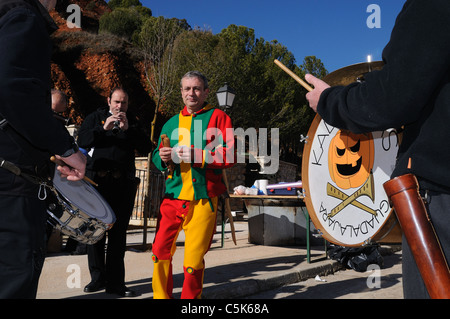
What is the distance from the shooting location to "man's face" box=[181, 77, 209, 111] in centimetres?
323

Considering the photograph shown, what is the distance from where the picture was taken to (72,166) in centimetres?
188

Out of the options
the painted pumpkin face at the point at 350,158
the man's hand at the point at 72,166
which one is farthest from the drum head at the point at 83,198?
the painted pumpkin face at the point at 350,158

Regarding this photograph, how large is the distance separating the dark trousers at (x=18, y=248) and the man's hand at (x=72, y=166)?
0.28 metres

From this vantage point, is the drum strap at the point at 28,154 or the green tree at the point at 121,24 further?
the green tree at the point at 121,24

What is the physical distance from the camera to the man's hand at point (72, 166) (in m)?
1.84

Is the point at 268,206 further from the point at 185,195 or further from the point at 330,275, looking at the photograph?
the point at 185,195

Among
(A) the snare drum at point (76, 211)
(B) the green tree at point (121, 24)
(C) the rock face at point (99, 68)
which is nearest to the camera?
(A) the snare drum at point (76, 211)

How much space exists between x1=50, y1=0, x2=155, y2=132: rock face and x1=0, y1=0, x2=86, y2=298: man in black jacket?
24.7 m

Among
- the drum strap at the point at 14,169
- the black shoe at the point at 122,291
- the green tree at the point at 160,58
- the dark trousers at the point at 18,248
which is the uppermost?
the green tree at the point at 160,58

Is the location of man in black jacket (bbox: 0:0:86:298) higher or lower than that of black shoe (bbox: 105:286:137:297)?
higher

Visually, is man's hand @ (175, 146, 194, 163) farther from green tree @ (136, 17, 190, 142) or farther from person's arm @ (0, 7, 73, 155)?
green tree @ (136, 17, 190, 142)

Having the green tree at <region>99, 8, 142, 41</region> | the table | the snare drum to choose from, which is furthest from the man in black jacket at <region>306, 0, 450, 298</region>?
the green tree at <region>99, 8, 142, 41</region>

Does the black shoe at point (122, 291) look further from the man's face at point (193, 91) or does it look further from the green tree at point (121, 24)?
the green tree at point (121, 24)

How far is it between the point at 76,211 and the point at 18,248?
63 centimetres
